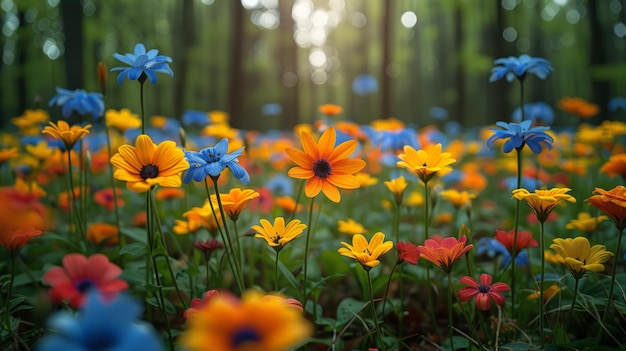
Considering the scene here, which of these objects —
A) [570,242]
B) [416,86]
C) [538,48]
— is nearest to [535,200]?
[570,242]

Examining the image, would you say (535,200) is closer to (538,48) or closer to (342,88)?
(538,48)

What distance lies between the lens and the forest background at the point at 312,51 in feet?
23.9

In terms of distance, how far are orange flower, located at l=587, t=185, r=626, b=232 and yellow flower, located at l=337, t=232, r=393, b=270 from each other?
1.66 ft

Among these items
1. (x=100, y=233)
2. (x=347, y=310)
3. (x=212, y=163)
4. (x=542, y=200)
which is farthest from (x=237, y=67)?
(x=542, y=200)

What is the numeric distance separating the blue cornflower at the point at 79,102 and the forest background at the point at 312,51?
552mm

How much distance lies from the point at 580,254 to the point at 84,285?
1114 mm

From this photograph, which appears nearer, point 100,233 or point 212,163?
point 212,163

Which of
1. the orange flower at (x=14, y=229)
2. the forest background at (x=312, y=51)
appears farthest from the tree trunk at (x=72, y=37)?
the orange flower at (x=14, y=229)

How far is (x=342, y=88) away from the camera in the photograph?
27812 millimetres

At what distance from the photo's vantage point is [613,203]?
102 cm

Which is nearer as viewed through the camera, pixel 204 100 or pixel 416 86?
pixel 204 100

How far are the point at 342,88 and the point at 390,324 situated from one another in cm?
2697

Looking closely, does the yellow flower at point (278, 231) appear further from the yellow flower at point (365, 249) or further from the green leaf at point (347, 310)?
the green leaf at point (347, 310)

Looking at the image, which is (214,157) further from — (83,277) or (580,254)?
(580,254)
